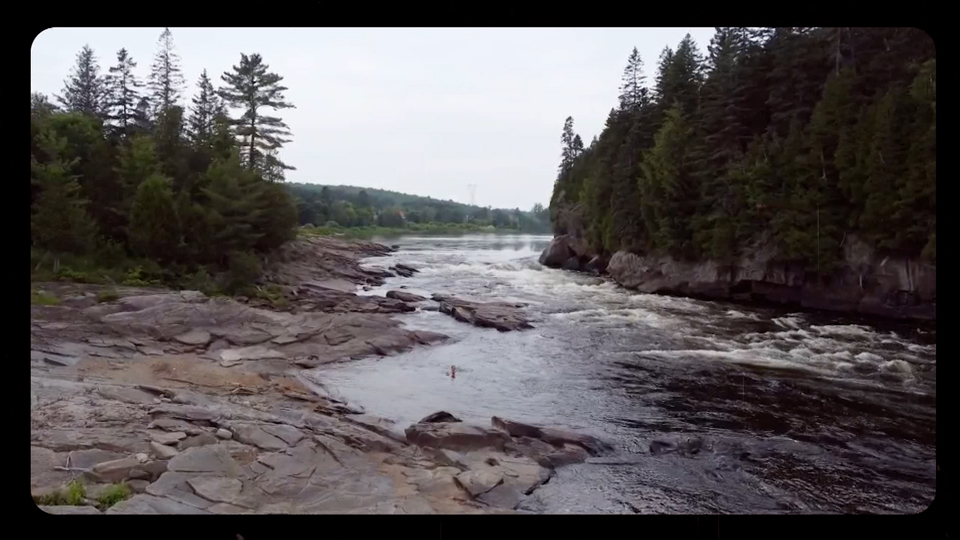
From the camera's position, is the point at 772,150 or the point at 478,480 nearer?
the point at 478,480

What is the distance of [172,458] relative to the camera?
2.29 m

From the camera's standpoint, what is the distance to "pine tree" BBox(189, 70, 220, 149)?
315 centimetres

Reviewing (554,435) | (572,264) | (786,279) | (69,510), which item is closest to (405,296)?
(554,435)

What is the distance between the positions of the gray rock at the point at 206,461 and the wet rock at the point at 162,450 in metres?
0.03

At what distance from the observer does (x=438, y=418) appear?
111 inches

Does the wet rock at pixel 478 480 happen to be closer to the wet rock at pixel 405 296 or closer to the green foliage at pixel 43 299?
→ the wet rock at pixel 405 296

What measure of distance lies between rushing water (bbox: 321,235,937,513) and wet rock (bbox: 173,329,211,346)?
28.6 inches

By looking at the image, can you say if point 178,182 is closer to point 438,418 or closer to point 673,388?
point 438,418

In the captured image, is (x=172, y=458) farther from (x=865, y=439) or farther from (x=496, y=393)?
(x=865, y=439)

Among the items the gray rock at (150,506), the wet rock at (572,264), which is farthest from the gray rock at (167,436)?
the wet rock at (572,264)

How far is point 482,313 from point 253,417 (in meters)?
1.66

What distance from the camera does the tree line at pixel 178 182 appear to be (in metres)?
3.01
